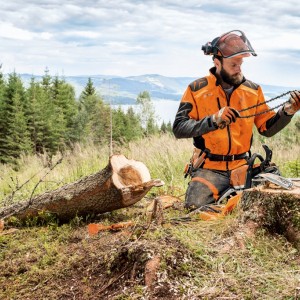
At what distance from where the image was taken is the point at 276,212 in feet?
12.1

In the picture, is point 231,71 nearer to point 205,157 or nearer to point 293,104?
point 293,104

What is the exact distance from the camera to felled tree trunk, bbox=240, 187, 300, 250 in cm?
360

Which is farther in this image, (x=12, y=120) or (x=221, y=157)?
(x=12, y=120)

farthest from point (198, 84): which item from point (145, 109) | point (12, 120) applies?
point (145, 109)

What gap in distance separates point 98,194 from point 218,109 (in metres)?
1.64

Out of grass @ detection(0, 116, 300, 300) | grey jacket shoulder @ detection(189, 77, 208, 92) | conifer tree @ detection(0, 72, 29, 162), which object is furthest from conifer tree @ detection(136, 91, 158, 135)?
grass @ detection(0, 116, 300, 300)

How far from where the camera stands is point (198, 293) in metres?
2.67

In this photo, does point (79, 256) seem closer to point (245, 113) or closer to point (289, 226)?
point (289, 226)

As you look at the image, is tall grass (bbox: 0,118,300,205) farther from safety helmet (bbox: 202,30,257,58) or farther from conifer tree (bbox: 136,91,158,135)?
conifer tree (bbox: 136,91,158,135)

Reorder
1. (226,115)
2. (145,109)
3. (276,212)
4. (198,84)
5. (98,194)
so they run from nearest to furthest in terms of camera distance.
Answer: (276,212) → (226,115) → (98,194) → (198,84) → (145,109)

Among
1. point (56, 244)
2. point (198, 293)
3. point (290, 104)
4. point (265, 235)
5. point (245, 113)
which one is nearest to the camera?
point (198, 293)

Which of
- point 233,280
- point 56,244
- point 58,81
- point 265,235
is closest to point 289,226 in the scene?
point 265,235

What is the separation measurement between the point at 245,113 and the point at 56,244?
2.52 metres

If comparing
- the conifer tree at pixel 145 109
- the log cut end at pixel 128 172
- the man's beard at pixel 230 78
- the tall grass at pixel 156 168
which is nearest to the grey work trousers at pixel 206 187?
the log cut end at pixel 128 172
